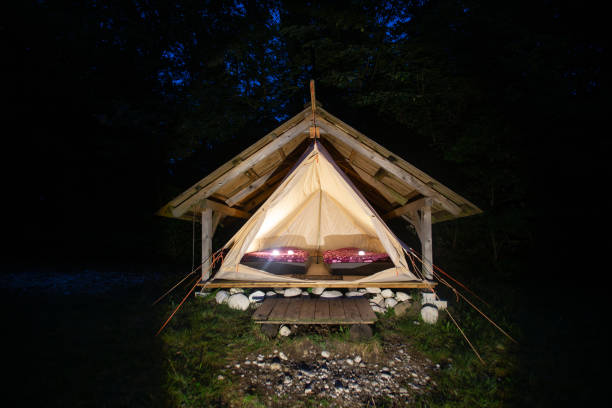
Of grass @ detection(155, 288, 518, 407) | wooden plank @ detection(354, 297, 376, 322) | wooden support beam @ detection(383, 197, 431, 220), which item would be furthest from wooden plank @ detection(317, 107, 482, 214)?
wooden plank @ detection(354, 297, 376, 322)

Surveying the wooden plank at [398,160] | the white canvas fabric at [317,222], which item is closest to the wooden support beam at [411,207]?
the wooden plank at [398,160]

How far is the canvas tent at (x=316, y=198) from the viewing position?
11.1 ft

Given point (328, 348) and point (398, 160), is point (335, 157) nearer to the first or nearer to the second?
point (398, 160)

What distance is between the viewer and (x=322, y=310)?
332 centimetres

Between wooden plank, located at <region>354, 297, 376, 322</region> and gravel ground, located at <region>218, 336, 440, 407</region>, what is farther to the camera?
wooden plank, located at <region>354, 297, 376, 322</region>

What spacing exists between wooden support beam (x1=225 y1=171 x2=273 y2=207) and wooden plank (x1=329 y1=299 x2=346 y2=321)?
2.41m

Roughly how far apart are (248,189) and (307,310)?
2528 mm

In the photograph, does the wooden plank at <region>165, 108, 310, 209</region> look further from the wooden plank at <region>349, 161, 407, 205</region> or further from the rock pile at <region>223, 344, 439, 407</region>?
the rock pile at <region>223, 344, 439, 407</region>

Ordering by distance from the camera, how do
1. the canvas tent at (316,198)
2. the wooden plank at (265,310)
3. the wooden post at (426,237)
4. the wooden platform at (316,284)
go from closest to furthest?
the wooden plank at (265,310)
the wooden platform at (316,284)
the canvas tent at (316,198)
the wooden post at (426,237)

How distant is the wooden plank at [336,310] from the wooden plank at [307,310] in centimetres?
22

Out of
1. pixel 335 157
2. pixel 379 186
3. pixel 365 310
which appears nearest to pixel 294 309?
pixel 365 310

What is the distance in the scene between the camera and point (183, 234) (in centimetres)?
820

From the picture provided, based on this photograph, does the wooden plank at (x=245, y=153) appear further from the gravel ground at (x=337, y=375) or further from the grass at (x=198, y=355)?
the gravel ground at (x=337, y=375)

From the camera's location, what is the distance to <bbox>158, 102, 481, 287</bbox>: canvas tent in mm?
3391
